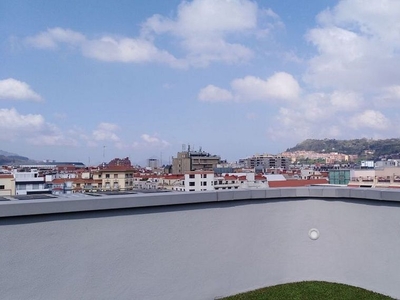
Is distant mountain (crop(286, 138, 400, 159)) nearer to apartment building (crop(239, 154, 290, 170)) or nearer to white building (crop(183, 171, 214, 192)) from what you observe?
apartment building (crop(239, 154, 290, 170))

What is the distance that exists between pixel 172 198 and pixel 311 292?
6.53ft

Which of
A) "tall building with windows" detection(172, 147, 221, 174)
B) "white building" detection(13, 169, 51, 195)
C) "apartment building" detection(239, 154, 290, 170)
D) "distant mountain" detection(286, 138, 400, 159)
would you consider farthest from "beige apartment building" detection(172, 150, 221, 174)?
"distant mountain" detection(286, 138, 400, 159)

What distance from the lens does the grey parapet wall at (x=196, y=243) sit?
3117mm

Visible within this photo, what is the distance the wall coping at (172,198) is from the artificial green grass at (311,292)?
1038mm

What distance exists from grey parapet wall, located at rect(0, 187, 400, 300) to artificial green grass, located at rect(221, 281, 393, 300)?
0.10 m

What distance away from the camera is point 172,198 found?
382 cm

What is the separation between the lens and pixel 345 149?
14412cm

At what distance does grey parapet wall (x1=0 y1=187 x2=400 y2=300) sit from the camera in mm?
3117

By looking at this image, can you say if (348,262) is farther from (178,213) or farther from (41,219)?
(41,219)

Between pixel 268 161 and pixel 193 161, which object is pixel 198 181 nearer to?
pixel 193 161

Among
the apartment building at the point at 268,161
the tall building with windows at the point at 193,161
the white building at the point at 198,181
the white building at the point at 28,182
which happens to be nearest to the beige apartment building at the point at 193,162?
the tall building with windows at the point at 193,161

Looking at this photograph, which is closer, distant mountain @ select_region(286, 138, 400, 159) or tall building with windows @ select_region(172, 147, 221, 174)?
tall building with windows @ select_region(172, 147, 221, 174)

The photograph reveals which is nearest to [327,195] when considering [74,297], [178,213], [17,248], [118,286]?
[178,213]

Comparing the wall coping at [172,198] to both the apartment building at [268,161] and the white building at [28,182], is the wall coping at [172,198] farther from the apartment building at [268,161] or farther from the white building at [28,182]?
the apartment building at [268,161]
